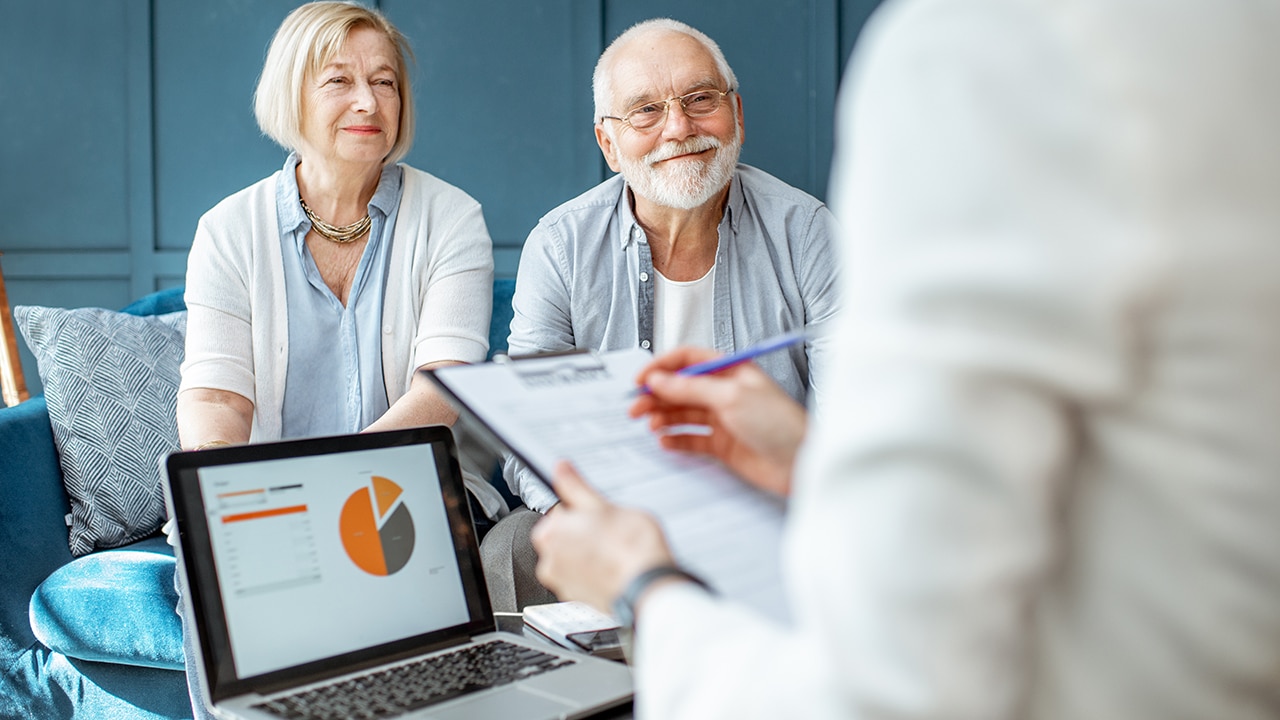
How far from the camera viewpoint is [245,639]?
3.03 ft

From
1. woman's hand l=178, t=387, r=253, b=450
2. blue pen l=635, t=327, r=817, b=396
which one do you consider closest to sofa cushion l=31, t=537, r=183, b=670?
woman's hand l=178, t=387, r=253, b=450

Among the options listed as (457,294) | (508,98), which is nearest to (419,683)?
(457,294)

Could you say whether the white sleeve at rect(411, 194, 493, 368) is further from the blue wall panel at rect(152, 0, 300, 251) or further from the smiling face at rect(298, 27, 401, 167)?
the blue wall panel at rect(152, 0, 300, 251)

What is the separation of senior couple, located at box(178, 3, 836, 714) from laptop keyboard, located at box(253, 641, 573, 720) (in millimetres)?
885

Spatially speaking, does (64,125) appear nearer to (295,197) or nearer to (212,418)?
(295,197)

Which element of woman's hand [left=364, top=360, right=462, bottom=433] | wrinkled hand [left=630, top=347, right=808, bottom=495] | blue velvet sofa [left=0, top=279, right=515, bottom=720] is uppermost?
wrinkled hand [left=630, top=347, right=808, bottom=495]

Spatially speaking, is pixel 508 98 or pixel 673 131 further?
pixel 508 98

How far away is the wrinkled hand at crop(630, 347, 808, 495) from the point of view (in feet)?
2.40

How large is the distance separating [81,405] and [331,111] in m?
0.83

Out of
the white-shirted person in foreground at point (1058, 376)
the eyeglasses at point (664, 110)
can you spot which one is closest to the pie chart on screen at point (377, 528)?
the white-shirted person in foreground at point (1058, 376)

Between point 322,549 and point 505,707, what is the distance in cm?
25

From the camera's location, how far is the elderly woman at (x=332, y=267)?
1.91m

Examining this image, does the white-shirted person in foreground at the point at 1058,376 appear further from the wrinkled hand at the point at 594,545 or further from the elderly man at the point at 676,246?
the elderly man at the point at 676,246

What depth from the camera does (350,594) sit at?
39.4 inches
